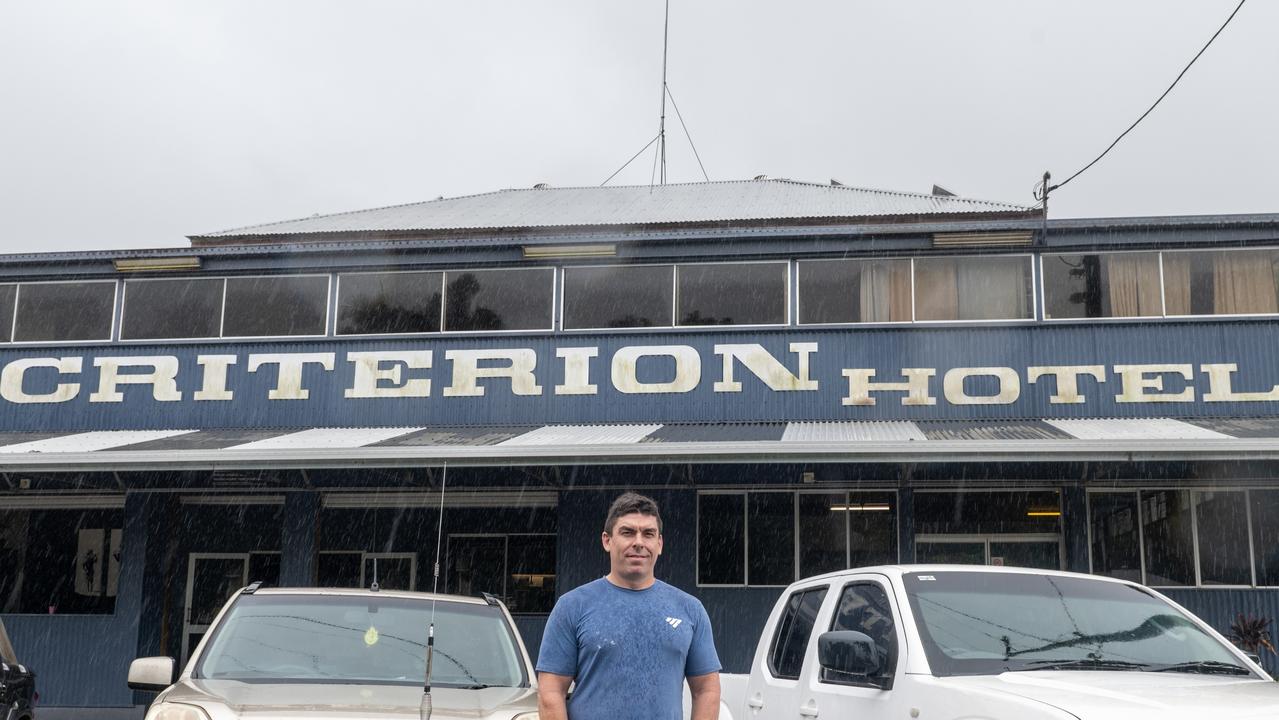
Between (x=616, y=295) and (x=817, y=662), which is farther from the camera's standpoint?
(x=616, y=295)

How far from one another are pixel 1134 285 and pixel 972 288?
2.16 m

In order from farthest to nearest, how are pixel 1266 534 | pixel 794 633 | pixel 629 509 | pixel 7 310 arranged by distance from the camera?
pixel 7 310
pixel 1266 534
pixel 794 633
pixel 629 509

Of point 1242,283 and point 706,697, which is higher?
point 1242,283

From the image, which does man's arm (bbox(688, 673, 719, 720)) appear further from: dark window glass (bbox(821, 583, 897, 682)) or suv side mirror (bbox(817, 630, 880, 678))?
dark window glass (bbox(821, 583, 897, 682))

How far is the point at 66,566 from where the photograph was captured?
66.4 ft

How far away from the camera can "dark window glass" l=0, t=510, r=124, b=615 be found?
66.1ft

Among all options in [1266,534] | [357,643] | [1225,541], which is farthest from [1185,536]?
[357,643]

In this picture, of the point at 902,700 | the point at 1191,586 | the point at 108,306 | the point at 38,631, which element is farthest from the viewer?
the point at 108,306

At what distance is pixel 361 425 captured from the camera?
19.4 m

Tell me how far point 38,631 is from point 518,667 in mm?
14457

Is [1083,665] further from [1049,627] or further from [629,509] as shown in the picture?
[629,509]

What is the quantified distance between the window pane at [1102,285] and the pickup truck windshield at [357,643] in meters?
13.1

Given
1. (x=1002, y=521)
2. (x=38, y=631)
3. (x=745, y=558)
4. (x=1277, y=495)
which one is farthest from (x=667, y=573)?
(x=38, y=631)

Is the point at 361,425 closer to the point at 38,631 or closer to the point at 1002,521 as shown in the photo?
the point at 38,631
